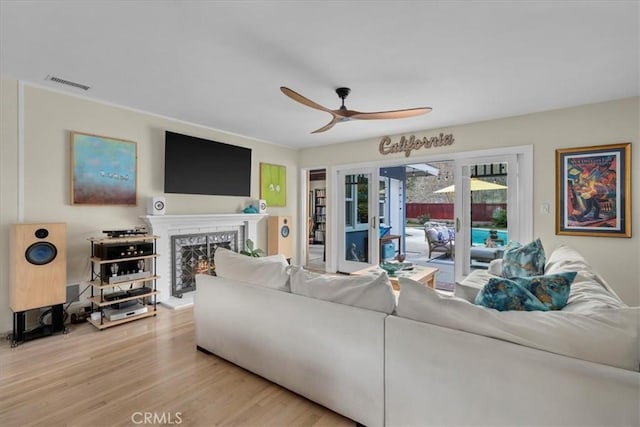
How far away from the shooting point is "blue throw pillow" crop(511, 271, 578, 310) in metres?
1.40

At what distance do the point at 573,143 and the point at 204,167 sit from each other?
4.74m

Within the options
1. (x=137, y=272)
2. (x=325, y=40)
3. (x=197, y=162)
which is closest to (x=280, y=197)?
(x=197, y=162)

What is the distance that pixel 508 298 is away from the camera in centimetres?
139

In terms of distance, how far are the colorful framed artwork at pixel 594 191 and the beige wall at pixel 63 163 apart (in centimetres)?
487

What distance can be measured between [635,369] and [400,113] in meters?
2.34

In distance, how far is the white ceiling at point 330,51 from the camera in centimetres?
184

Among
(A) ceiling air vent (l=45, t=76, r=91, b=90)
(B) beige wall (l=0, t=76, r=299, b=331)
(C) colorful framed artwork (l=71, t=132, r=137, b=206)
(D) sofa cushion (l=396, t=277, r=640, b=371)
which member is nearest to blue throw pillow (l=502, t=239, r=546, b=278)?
(D) sofa cushion (l=396, t=277, r=640, b=371)

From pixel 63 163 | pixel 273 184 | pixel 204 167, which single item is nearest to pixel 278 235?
pixel 273 184

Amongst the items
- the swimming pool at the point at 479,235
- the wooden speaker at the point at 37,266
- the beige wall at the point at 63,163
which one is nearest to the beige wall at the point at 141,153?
the beige wall at the point at 63,163

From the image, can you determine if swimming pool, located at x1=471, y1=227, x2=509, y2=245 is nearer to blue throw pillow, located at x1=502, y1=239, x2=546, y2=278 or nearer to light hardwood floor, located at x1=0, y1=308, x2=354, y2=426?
blue throw pillow, located at x1=502, y1=239, x2=546, y2=278

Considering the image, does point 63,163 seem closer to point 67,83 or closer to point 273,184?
point 67,83

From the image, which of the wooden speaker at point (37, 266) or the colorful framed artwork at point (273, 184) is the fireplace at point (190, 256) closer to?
the colorful framed artwork at point (273, 184)

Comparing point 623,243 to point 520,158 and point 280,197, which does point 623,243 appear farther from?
point 280,197

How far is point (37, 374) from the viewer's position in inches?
84.6
